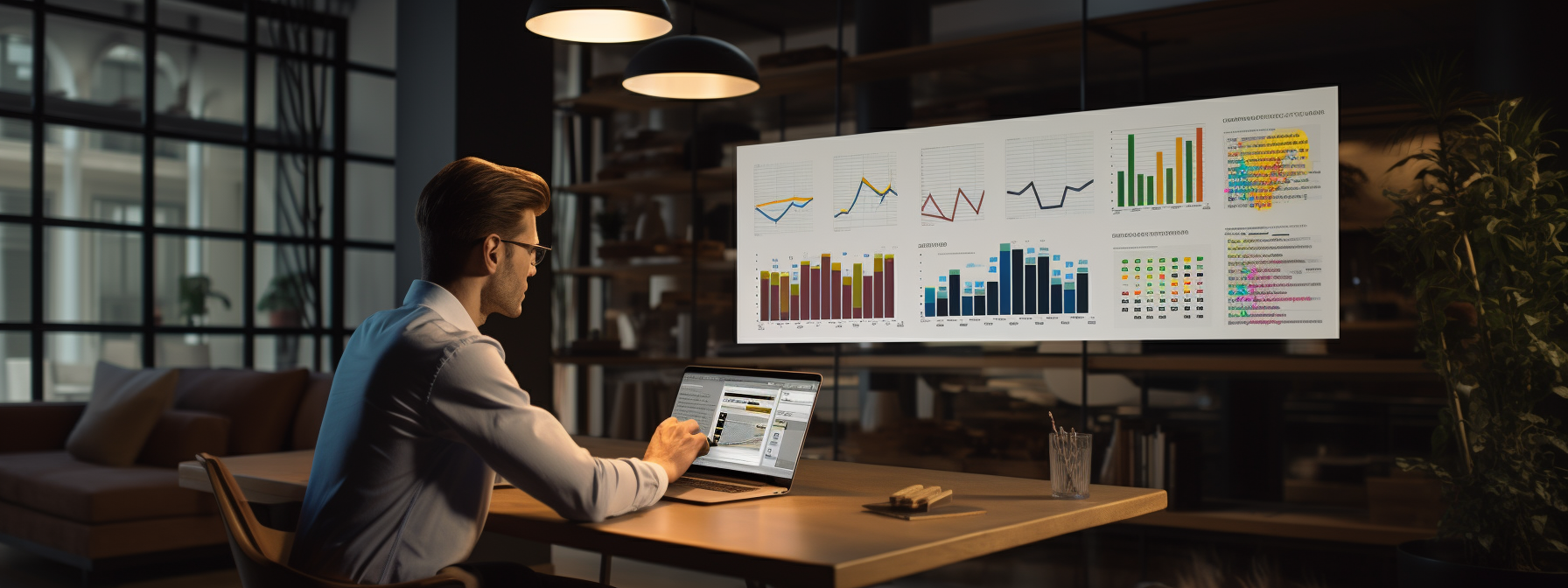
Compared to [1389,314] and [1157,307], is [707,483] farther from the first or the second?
[1389,314]

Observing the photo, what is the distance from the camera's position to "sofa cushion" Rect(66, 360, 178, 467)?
454cm

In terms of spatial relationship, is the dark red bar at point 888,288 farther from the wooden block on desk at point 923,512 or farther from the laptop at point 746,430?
the wooden block on desk at point 923,512

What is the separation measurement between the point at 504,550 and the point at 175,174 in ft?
12.2

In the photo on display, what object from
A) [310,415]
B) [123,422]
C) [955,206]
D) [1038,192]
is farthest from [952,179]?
[123,422]

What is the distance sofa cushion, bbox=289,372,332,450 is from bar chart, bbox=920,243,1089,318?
106 inches

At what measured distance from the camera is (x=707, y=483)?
1947 mm

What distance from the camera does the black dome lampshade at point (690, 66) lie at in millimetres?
2779

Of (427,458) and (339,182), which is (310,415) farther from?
(427,458)

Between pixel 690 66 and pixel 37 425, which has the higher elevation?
pixel 690 66

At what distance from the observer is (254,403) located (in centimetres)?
467

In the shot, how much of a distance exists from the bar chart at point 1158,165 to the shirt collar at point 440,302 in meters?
2.23

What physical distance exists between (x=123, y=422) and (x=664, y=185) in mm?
2491

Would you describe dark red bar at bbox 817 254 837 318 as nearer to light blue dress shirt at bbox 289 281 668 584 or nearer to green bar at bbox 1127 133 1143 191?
green bar at bbox 1127 133 1143 191

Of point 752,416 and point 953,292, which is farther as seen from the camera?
point 953,292
